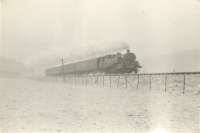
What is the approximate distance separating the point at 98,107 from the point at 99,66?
22cm

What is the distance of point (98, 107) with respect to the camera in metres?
1.55

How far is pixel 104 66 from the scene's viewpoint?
159 centimetres

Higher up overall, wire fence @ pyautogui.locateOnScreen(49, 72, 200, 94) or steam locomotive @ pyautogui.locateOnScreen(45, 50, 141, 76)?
steam locomotive @ pyautogui.locateOnScreen(45, 50, 141, 76)

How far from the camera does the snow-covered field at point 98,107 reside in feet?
4.99

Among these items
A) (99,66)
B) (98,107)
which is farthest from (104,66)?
(98,107)

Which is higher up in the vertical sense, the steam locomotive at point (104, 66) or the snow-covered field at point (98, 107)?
the steam locomotive at point (104, 66)

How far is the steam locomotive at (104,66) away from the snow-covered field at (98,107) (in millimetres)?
66

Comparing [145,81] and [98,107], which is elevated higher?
[145,81]

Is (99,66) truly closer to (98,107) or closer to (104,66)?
(104,66)

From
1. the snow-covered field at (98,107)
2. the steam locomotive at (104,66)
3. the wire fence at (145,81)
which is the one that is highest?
the steam locomotive at (104,66)

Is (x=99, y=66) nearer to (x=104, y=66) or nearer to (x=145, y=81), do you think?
(x=104, y=66)

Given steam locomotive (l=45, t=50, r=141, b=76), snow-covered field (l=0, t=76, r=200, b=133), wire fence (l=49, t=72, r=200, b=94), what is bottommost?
snow-covered field (l=0, t=76, r=200, b=133)

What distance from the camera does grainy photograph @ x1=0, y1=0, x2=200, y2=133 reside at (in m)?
1.53

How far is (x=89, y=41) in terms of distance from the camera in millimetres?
1578
